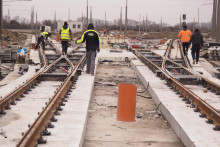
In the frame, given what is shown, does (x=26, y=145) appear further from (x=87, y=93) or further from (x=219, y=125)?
(x=87, y=93)

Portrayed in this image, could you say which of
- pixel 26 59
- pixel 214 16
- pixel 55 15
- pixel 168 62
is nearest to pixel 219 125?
pixel 168 62

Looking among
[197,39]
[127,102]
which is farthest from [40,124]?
[197,39]

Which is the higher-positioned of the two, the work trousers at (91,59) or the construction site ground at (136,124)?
the work trousers at (91,59)

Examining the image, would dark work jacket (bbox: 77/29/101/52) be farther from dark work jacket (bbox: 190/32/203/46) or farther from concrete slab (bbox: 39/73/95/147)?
dark work jacket (bbox: 190/32/203/46)

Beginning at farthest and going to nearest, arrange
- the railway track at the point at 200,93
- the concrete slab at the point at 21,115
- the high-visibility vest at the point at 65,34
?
the high-visibility vest at the point at 65,34 < the railway track at the point at 200,93 < the concrete slab at the point at 21,115

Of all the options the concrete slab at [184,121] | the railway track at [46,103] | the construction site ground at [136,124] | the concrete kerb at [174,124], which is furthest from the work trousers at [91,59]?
the concrete kerb at [174,124]

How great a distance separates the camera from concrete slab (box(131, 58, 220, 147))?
5.66m

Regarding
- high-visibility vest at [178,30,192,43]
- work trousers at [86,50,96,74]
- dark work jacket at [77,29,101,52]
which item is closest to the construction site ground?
work trousers at [86,50,96,74]

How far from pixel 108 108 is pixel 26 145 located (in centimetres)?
421

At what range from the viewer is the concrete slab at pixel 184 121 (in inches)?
223

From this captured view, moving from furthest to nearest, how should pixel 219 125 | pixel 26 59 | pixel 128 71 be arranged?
pixel 26 59 → pixel 128 71 → pixel 219 125

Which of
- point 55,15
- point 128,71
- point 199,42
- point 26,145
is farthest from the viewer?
point 55,15

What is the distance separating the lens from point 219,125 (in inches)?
249

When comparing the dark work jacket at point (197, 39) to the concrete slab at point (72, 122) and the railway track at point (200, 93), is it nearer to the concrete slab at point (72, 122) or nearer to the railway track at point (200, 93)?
the railway track at point (200, 93)
